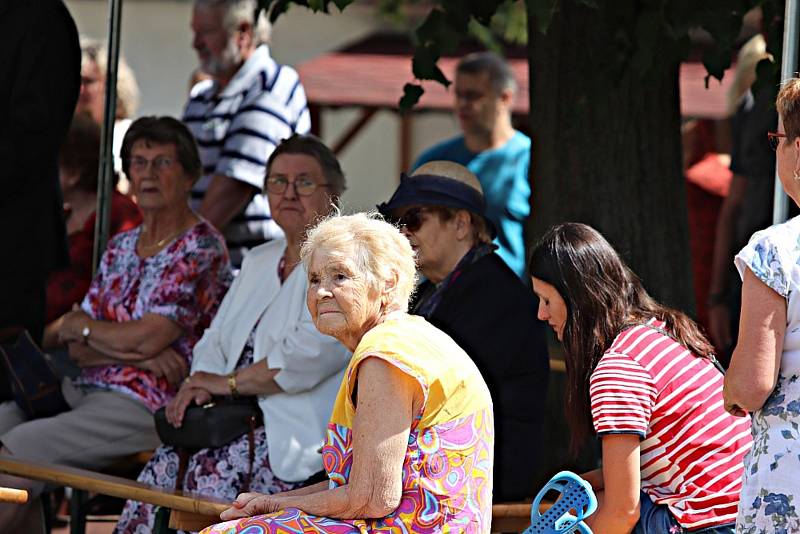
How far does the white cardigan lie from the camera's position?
4.04 metres

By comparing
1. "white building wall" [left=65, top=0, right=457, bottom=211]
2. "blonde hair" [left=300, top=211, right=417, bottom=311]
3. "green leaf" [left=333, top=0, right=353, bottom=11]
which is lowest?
"white building wall" [left=65, top=0, right=457, bottom=211]

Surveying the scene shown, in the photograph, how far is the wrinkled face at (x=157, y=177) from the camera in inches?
183

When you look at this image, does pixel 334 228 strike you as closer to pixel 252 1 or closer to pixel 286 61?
pixel 252 1

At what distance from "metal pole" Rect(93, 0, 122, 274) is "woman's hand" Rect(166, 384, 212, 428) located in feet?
3.26

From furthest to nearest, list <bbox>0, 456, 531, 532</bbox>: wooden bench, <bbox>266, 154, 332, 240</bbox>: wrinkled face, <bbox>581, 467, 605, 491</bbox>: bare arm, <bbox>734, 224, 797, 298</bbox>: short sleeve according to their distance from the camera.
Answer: <bbox>266, 154, 332, 240</bbox>: wrinkled face
<bbox>0, 456, 531, 532</bbox>: wooden bench
<bbox>581, 467, 605, 491</bbox>: bare arm
<bbox>734, 224, 797, 298</bbox>: short sleeve

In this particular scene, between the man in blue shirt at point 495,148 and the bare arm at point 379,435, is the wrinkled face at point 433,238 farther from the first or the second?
the man in blue shirt at point 495,148

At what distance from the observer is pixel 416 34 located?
180 inches

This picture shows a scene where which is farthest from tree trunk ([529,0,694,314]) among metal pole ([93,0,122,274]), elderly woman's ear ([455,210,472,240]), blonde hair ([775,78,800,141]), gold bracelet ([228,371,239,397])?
blonde hair ([775,78,800,141])

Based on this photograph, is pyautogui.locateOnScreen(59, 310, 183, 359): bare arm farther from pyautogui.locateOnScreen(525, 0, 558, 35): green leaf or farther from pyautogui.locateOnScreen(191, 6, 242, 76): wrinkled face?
pyautogui.locateOnScreen(525, 0, 558, 35): green leaf

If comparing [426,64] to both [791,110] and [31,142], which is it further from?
[791,110]

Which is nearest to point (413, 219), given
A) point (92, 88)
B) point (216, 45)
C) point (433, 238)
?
point (433, 238)

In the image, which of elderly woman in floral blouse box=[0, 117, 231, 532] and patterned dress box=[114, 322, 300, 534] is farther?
elderly woman in floral blouse box=[0, 117, 231, 532]

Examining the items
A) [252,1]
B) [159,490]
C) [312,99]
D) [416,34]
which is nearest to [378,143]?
[312,99]

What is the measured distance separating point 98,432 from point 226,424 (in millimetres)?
595
